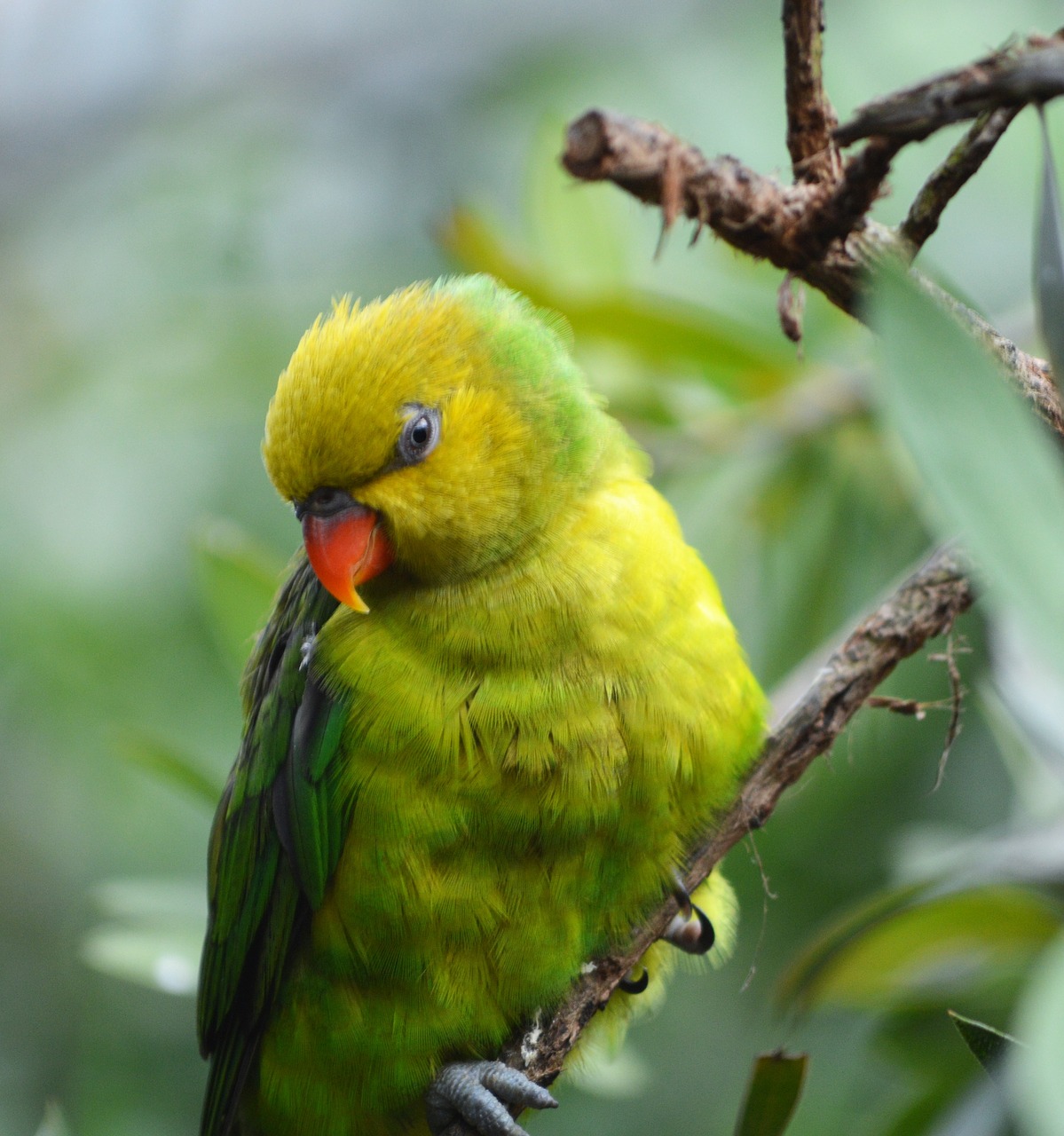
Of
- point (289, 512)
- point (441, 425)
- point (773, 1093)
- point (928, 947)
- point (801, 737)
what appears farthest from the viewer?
point (289, 512)

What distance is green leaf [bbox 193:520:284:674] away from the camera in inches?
85.3

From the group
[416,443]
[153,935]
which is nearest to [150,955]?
[153,935]

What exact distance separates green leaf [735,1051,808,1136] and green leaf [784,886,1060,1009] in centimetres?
38

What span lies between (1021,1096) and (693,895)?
1155 mm

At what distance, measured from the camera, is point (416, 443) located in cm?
163

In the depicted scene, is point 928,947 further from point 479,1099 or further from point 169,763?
point 169,763

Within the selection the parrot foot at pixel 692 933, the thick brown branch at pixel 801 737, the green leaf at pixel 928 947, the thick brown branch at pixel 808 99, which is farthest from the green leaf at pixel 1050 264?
the parrot foot at pixel 692 933

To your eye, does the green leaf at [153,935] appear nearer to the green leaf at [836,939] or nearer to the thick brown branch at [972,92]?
the green leaf at [836,939]

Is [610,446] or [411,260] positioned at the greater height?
[411,260]

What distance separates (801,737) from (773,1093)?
0.42m

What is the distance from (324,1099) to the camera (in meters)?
1.85

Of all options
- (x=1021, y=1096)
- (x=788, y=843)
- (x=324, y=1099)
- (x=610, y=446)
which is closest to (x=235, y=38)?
(x=610, y=446)

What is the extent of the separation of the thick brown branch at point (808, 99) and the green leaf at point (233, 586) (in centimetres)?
129

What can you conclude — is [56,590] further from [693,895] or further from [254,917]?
[693,895]
